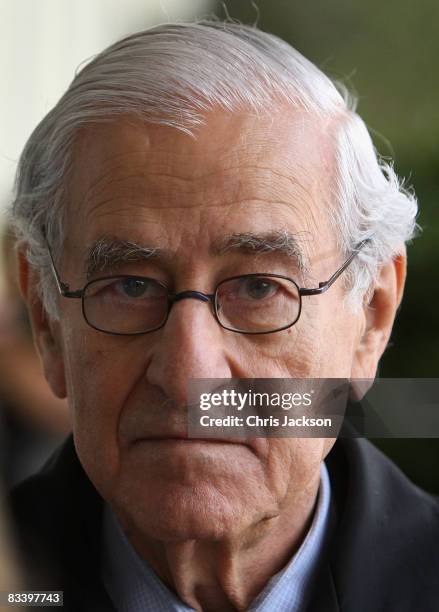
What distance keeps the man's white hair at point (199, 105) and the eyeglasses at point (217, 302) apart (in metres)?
0.13

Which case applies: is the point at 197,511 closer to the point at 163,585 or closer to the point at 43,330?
the point at 163,585

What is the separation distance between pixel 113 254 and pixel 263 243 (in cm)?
22

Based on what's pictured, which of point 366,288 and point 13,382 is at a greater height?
point 366,288

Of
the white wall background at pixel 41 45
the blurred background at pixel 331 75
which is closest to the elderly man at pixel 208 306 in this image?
the blurred background at pixel 331 75

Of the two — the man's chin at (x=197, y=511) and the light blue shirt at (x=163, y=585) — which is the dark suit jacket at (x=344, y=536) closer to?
the light blue shirt at (x=163, y=585)

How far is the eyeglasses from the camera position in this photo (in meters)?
1.08

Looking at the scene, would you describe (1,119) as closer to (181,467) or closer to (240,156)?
(240,156)

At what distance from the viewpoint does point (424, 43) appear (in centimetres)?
176

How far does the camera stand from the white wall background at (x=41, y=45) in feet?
5.60

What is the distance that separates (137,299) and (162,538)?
0.35m

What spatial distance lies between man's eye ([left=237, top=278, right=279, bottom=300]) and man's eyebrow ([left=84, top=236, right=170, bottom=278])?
120 mm

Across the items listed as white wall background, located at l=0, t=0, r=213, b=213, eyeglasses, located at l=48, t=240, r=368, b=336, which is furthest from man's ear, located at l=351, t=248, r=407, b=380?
white wall background, located at l=0, t=0, r=213, b=213

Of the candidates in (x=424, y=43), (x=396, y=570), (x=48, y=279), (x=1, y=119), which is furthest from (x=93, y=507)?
(x=424, y=43)

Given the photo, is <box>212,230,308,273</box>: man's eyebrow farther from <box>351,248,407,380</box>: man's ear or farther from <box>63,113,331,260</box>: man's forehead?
<box>351,248,407,380</box>: man's ear
